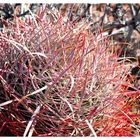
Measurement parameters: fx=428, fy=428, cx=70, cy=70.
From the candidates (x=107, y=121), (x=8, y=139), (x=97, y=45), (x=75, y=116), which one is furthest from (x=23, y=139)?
(x=97, y=45)

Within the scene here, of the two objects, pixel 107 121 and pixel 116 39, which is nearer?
pixel 107 121

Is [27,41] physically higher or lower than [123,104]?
higher

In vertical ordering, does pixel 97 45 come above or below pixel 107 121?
above

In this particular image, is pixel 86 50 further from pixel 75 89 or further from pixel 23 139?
pixel 23 139

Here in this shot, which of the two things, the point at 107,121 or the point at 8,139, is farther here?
the point at 107,121

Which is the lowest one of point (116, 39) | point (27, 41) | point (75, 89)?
point (116, 39)

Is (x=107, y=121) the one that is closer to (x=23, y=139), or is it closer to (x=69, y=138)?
(x=69, y=138)

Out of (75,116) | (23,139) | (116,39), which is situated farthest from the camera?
(116,39)

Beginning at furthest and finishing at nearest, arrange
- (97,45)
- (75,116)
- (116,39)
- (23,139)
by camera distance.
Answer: (116,39)
(97,45)
(75,116)
(23,139)

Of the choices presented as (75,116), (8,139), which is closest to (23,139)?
(8,139)
